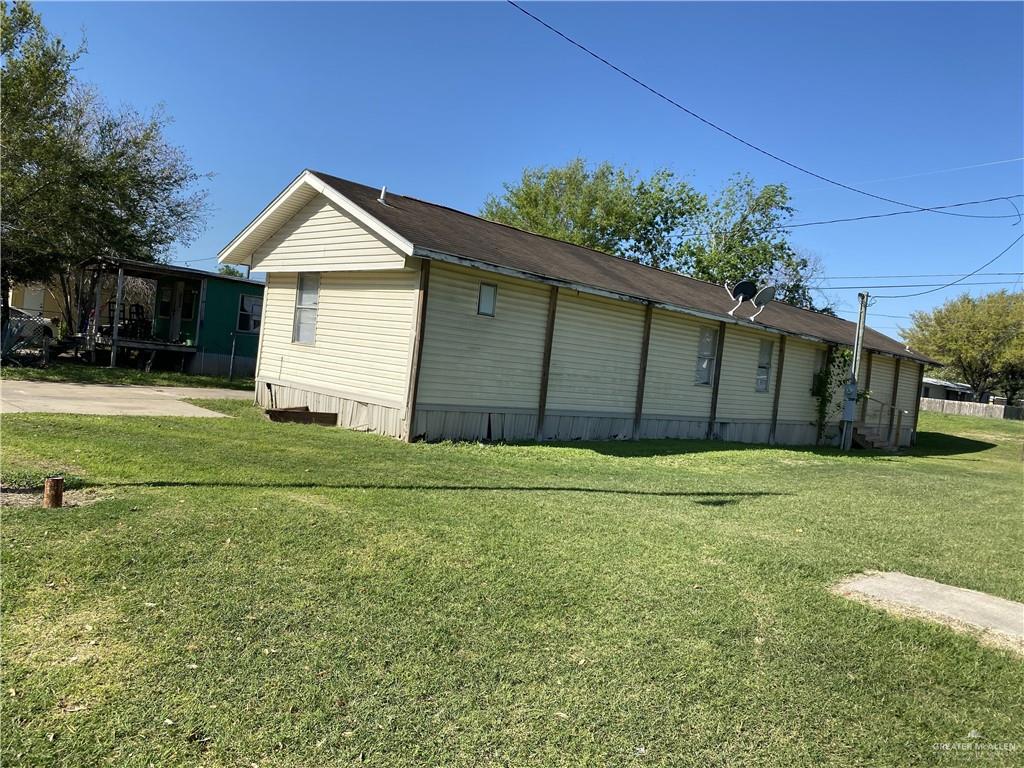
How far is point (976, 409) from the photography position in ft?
163

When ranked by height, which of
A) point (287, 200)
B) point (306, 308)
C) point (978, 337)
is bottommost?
point (306, 308)

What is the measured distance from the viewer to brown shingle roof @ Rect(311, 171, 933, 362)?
11.5 meters

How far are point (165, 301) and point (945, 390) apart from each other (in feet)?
237

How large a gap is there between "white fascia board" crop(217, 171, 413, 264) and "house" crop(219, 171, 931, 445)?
0.04 metres

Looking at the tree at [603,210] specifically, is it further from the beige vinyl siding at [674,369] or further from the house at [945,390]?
the house at [945,390]

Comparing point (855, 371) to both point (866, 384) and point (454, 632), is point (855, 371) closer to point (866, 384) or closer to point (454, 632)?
point (866, 384)

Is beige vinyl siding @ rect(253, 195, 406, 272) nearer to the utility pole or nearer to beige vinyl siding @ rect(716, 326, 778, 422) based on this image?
beige vinyl siding @ rect(716, 326, 778, 422)

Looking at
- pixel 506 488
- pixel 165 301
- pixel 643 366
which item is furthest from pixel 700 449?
pixel 165 301

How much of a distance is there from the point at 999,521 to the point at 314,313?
12.0m

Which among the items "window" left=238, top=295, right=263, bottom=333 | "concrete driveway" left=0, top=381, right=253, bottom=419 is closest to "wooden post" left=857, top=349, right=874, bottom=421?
"concrete driveway" left=0, top=381, right=253, bottom=419

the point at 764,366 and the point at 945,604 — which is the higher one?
the point at 764,366

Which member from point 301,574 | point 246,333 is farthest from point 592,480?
point 246,333

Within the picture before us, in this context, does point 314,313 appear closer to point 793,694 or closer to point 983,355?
point 793,694

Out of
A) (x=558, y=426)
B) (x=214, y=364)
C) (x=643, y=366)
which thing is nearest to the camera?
(x=558, y=426)
